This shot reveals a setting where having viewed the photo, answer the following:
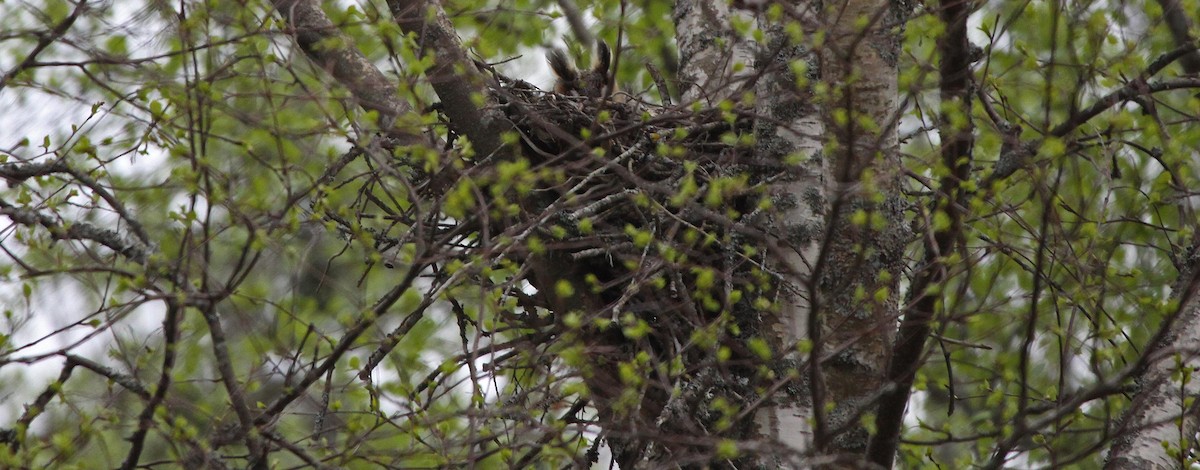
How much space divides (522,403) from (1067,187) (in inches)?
157

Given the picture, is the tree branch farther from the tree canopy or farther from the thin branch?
the thin branch

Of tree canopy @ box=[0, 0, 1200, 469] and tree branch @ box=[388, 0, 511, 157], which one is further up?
tree branch @ box=[388, 0, 511, 157]

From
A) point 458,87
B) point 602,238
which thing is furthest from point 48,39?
point 602,238

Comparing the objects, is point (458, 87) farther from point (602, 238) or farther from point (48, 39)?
point (48, 39)

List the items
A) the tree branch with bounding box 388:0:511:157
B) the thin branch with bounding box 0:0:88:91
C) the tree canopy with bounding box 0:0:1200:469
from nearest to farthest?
the tree canopy with bounding box 0:0:1200:469 < the thin branch with bounding box 0:0:88:91 < the tree branch with bounding box 388:0:511:157

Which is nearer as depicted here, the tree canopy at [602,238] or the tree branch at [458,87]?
the tree canopy at [602,238]

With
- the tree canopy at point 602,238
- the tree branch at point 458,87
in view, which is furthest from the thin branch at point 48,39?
the tree branch at point 458,87

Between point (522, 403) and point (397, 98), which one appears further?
point (397, 98)

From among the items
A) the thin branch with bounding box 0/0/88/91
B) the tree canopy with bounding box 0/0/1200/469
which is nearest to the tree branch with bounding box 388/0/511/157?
the tree canopy with bounding box 0/0/1200/469

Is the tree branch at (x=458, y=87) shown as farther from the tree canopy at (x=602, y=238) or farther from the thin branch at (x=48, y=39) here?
the thin branch at (x=48, y=39)

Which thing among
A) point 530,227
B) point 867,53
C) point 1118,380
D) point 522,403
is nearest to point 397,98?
point 530,227

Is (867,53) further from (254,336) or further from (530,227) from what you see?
(254,336)

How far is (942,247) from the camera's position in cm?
302

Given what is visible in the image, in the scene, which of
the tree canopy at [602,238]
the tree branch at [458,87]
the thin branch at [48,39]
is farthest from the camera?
the tree branch at [458,87]
